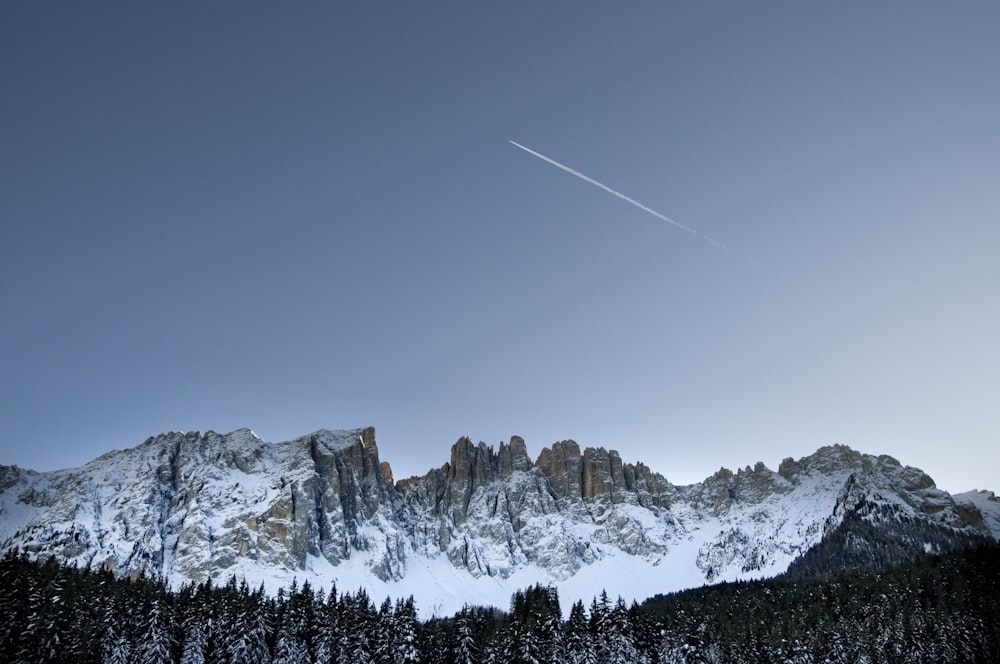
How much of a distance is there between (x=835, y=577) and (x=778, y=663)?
78.8 m

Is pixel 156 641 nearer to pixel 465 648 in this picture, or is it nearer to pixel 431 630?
pixel 465 648

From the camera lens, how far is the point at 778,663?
300 ft

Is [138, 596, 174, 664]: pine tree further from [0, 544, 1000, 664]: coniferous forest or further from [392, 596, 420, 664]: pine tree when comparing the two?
[392, 596, 420, 664]: pine tree

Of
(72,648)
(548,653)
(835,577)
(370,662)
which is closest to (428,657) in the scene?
(370,662)

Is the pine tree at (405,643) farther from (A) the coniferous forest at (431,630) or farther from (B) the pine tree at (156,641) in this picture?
(B) the pine tree at (156,641)

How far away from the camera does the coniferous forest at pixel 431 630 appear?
77.4 meters

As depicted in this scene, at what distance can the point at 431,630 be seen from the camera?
4427 inches

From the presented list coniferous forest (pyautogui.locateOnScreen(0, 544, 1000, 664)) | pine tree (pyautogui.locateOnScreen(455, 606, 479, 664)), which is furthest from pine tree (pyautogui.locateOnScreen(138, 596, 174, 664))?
pine tree (pyautogui.locateOnScreen(455, 606, 479, 664))

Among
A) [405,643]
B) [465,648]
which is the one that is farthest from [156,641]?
[465,648]

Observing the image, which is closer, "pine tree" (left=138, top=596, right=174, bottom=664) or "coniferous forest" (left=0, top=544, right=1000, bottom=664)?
"pine tree" (left=138, top=596, right=174, bottom=664)

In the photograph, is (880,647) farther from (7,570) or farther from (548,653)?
(7,570)

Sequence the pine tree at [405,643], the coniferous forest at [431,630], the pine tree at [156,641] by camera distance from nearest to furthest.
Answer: the pine tree at [156,641] → the coniferous forest at [431,630] → the pine tree at [405,643]

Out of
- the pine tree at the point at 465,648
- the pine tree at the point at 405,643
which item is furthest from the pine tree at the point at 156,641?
the pine tree at the point at 465,648

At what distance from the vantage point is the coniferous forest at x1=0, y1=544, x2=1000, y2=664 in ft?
254
